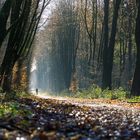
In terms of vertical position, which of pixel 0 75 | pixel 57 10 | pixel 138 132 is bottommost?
pixel 138 132

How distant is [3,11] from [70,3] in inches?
2546

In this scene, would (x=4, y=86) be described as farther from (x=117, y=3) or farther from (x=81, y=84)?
(x=81, y=84)

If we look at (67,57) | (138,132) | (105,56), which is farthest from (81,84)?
(138,132)

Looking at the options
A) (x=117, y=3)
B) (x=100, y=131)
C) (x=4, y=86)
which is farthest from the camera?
(x=117, y=3)

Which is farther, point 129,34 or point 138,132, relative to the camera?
point 129,34

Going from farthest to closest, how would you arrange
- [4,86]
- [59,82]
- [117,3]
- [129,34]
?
1. [59,82]
2. [129,34]
3. [117,3]
4. [4,86]

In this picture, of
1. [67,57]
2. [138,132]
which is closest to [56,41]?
[67,57]

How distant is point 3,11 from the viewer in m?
16.3

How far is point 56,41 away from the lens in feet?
298

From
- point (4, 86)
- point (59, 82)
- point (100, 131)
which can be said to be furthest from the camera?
point (59, 82)

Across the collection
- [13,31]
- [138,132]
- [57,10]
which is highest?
[57,10]

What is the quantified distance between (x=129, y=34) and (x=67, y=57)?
1221 inches

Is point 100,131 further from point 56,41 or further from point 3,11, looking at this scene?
point 56,41

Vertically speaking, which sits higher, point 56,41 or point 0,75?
point 56,41
